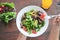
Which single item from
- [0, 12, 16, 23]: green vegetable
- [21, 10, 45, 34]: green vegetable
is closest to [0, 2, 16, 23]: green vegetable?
[0, 12, 16, 23]: green vegetable

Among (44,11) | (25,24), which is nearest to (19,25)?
(25,24)

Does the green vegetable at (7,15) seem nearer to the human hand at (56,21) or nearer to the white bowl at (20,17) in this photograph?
the white bowl at (20,17)

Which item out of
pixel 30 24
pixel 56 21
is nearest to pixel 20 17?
pixel 30 24

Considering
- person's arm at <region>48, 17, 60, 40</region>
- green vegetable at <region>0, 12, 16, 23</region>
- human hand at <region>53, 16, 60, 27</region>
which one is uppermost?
green vegetable at <region>0, 12, 16, 23</region>

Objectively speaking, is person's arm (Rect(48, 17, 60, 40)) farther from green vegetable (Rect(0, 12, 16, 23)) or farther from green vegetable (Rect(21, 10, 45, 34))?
green vegetable (Rect(0, 12, 16, 23))

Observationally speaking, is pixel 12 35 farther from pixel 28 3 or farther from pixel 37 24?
pixel 28 3

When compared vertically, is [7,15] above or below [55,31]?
above

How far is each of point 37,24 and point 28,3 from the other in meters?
0.26

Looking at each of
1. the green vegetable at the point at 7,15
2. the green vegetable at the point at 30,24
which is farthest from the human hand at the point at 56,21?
A: the green vegetable at the point at 7,15

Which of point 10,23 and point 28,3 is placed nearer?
point 10,23

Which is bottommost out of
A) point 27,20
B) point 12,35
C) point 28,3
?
point 12,35

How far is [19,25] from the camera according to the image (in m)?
1.32

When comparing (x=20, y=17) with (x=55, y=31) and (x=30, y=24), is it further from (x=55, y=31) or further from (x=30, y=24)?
(x=55, y=31)

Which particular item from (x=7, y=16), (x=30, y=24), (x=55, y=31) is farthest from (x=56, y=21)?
(x=7, y=16)
